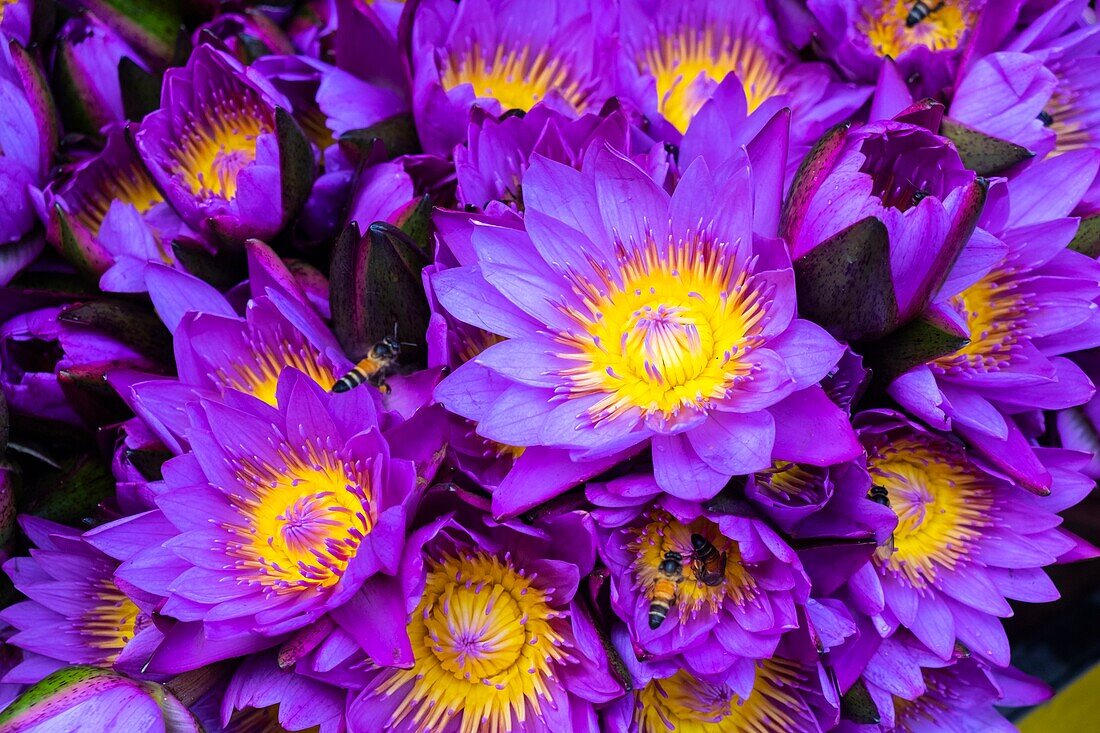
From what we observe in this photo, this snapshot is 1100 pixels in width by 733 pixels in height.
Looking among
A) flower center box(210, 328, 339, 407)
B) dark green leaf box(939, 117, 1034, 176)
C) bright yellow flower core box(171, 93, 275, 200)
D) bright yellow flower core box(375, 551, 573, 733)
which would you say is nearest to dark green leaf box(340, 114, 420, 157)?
bright yellow flower core box(171, 93, 275, 200)

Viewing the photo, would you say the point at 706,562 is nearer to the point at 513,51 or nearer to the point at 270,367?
the point at 270,367

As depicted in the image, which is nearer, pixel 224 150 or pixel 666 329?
pixel 666 329

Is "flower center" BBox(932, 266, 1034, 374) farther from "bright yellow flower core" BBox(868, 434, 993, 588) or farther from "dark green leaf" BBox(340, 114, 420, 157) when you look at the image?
"dark green leaf" BBox(340, 114, 420, 157)

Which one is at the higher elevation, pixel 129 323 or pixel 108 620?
pixel 129 323

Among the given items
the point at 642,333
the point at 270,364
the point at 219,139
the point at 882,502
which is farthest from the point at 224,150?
the point at 882,502

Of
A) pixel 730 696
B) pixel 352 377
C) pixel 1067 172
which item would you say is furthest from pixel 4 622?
pixel 1067 172

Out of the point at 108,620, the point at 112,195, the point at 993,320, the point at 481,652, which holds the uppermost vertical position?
the point at 993,320

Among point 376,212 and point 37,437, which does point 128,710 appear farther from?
point 376,212
